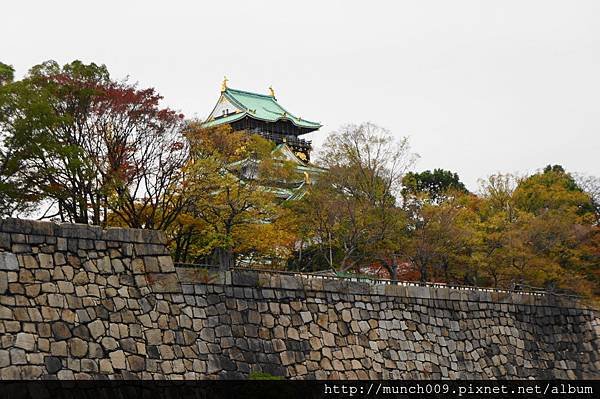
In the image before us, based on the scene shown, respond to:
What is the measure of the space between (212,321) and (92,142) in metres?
9.20

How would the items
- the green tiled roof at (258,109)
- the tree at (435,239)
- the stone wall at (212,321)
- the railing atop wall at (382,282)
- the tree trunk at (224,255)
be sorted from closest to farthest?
the stone wall at (212,321)
the railing atop wall at (382,282)
the tree trunk at (224,255)
the tree at (435,239)
the green tiled roof at (258,109)

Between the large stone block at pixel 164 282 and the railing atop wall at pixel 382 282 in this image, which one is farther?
the railing atop wall at pixel 382 282

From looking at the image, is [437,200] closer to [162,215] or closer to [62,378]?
[162,215]

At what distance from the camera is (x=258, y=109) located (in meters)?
54.1

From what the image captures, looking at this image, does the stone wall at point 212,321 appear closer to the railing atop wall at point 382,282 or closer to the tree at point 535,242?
the railing atop wall at point 382,282

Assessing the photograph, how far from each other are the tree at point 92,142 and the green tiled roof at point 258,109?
63.9ft

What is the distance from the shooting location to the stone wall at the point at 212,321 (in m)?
20.1

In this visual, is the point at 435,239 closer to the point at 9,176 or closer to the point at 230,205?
the point at 230,205

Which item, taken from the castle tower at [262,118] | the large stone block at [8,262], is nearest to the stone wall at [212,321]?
the large stone block at [8,262]

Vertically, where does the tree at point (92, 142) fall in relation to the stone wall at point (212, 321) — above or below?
above

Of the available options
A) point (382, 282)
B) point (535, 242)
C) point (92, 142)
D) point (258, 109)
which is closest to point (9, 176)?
point (92, 142)

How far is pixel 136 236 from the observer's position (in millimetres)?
22562

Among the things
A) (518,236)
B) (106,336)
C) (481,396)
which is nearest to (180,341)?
(106,336)

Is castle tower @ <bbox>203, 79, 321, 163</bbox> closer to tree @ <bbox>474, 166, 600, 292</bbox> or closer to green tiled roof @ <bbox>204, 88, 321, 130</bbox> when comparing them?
green tiled roof @ <bbox>204, 88, 321, 130</bbox>
